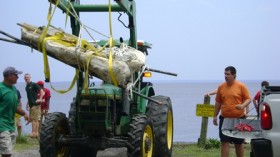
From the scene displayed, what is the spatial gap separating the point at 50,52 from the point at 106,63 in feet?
2.90

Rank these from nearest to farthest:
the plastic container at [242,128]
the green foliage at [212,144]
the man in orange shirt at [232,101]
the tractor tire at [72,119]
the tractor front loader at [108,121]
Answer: the plastic container at [242,128] < the tractor front loader at [108,121] < the man in orange shirt at [232,101] < the tractor tire at [72,119] < the green foliage at [212,144]

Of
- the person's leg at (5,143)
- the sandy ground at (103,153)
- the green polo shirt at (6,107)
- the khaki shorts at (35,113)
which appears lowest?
the sandy ground at (103,153)

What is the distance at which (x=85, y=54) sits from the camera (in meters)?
8.44

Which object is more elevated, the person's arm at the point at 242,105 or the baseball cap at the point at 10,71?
the baseball cap at the point at 10,71

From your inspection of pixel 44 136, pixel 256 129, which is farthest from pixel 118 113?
pixel 256 129

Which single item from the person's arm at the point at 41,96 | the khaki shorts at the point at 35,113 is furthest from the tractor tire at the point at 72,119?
the khaki shorts at the point at 35,113

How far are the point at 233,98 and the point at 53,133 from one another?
3.13 m

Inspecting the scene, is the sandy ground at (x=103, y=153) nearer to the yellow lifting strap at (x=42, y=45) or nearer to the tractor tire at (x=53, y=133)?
the tractor tire at (x=53, y=133)

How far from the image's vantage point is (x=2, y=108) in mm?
8461

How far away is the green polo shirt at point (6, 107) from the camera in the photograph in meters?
8.43

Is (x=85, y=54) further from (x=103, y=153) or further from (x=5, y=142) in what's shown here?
(x=103, y=153)

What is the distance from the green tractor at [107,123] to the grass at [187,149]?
2.05m

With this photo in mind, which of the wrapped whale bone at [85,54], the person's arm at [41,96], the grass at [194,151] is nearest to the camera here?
the wrapped whale bone at [85,54]

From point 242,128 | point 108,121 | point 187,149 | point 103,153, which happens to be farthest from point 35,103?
point 242,128
